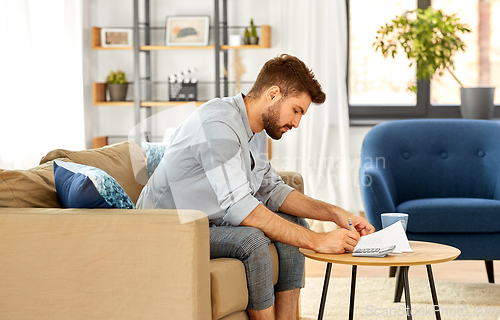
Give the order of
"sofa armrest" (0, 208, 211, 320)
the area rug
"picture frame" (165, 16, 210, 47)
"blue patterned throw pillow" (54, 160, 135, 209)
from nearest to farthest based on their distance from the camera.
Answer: "sofa armrest" (0, 208, 211, 320) → "blue patterned throw pillow" (54, 160, 135, 209) → the area rug → "picture frame" (165, 16, 210, 47)

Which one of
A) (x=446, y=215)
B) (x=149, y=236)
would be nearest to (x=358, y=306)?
(x=446, y=215)

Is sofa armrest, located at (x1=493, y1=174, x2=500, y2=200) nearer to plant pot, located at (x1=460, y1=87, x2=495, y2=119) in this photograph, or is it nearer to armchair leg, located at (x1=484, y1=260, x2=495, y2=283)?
armchair leg, located at (x1=484, y1=260, x2=495, y2=283)

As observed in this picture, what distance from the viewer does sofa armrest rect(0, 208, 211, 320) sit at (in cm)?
129

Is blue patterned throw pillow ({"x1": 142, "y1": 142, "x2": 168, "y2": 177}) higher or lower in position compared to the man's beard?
lower

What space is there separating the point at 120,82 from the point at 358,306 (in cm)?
261

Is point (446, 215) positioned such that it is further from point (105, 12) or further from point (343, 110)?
point (105, 12)

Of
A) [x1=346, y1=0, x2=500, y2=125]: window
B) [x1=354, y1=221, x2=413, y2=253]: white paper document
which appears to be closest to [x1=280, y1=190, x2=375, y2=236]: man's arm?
[x1=354, y1=221, x2=413, y2=253]: white paper document

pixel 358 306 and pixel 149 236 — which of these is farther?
pixel 358 306

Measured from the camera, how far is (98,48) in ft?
13.2

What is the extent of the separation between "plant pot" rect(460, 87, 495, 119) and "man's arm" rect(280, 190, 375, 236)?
6.73ft

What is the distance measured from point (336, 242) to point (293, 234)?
0.13 m

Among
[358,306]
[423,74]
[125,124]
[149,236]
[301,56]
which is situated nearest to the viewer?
[149,236]

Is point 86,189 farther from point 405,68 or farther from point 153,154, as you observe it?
point 405,68

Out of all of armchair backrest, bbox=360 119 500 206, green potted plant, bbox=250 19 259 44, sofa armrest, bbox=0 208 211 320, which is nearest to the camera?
sofa armrest, bbox=0 208 211 320
